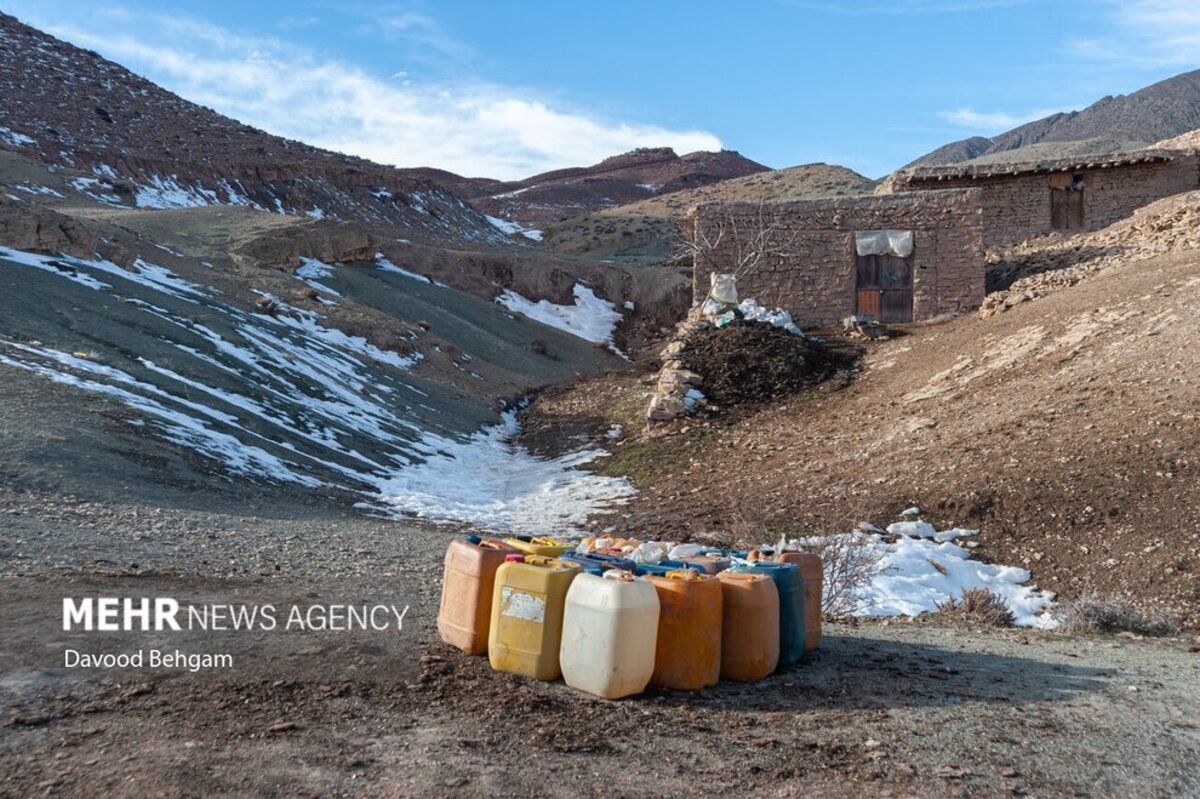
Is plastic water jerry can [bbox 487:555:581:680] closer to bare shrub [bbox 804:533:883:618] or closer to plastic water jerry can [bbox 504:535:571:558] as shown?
plastic water jerry can [bbox 504:535:571:558]

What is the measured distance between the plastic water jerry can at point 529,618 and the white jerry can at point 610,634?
3.2 inches

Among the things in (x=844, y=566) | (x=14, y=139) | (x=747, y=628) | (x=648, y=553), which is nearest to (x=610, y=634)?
(x=747, y=628)

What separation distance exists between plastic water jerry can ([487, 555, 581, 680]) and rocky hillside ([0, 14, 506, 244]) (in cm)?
3669

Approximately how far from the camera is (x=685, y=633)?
507cm

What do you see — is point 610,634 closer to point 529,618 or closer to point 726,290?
point 529,618

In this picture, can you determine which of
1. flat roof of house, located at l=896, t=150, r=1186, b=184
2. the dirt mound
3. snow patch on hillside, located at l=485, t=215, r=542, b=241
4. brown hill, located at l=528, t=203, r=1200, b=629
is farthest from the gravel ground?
snow patch on hillside, located at l=485, t=215, r=542, b=241

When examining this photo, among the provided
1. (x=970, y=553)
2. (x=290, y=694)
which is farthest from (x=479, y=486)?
(x=290, y=694)

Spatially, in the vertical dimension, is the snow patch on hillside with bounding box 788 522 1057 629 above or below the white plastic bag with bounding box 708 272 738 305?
below

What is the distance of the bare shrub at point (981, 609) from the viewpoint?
7.77 metres

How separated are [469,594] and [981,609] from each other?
4470 millimetres

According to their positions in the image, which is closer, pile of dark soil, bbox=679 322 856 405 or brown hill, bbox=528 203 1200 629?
brown hill, bbox=528 203 1200 629

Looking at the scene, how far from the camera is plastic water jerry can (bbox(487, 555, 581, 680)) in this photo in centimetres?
502

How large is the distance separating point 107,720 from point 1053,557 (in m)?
7.66

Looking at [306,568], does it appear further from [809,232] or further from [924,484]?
[809,232]
